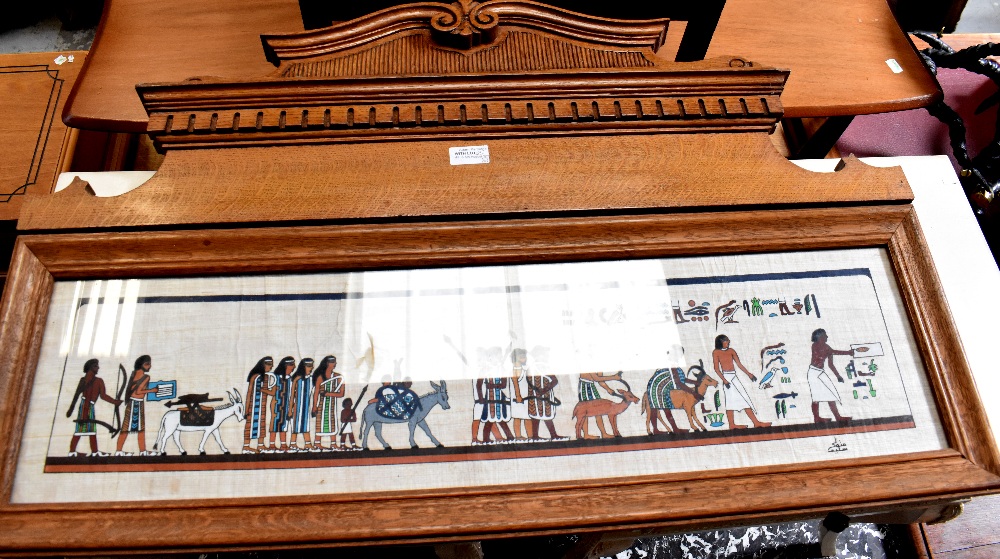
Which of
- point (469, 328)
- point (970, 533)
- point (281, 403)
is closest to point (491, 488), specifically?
point (469, 328)

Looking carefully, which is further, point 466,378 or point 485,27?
point 485,27

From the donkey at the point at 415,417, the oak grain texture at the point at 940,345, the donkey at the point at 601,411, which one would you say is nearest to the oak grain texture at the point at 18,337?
the donkey at the point at 415,417

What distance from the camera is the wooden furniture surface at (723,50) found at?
184cm

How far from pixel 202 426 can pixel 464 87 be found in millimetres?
891

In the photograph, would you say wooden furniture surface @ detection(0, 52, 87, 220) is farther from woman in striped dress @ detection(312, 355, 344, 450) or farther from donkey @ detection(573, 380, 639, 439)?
donkey @ detection(573, 380, 639, 439)

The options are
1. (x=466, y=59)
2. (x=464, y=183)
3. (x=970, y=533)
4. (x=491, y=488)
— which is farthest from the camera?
(x=970, y=533)

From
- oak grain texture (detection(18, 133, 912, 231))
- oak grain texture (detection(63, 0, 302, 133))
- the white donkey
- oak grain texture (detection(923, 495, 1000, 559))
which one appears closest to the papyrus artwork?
the white donkey

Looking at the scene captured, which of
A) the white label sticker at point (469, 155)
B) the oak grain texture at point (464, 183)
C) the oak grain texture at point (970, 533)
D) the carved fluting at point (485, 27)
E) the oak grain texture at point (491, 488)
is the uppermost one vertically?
the carved fluting at point (485, 27)

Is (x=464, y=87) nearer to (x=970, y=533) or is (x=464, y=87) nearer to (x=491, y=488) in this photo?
(x=491, y=488)

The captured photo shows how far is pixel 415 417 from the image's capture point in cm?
123
